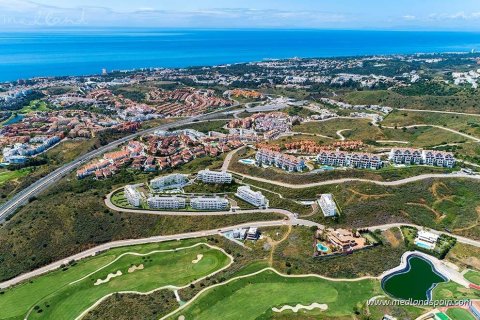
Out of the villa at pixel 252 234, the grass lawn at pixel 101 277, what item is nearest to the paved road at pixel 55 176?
the grass lawn at pixel 101 277

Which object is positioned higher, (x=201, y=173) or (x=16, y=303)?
(x=201, y=173)

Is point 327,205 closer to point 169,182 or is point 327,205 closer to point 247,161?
point 247,161

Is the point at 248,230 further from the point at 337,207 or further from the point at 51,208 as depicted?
the point at 51,208

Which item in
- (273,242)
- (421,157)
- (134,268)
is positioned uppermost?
(421,157)

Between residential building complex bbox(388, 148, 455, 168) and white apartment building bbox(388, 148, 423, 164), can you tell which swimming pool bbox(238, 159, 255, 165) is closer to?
residential building complex bbox(388, 148, 455, 168)

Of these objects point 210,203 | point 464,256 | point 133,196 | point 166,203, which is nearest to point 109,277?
point 166,203

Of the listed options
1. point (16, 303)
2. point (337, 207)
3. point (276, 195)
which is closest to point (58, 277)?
point (16, 303)

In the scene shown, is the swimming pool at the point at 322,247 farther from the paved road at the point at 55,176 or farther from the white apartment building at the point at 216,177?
the paved road at the point at 55,176
